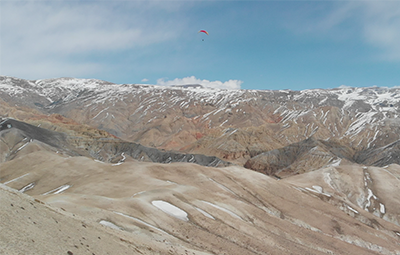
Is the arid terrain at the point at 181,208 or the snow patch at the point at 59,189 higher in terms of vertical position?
the arid terrain at the point at 181,208

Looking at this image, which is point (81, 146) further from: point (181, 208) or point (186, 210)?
point (186, 210)

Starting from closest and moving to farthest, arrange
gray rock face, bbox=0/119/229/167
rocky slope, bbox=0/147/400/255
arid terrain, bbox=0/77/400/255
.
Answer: arid terrain, bbox=0/77/400/255
rocky slope, bbox=0/147/400/255
gray rock face, bbox=0/119/229/167

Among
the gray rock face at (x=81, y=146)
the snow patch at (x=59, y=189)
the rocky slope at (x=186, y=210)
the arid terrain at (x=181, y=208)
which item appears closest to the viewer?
the arid terrain at (x=181, y=208)

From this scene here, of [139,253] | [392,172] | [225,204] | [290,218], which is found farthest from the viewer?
[392,172]

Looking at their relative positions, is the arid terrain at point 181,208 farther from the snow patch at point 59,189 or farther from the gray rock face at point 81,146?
the gray rock face at point 81,146

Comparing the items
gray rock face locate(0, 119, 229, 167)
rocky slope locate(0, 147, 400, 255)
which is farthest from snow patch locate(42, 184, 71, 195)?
gray rock face locate(0, 119, 229, 167)

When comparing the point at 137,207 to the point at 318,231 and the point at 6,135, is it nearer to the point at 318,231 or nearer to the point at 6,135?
the point at 318,231

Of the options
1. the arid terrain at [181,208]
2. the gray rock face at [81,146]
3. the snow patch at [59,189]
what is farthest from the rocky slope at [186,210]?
the gray rock face at [81,146]

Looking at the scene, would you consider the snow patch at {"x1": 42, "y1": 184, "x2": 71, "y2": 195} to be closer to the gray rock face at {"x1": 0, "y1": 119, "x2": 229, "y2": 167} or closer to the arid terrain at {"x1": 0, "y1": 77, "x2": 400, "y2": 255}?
the arid terrain at {"x1": 0, "y1": 77, "x2": 400, "y2": 255}

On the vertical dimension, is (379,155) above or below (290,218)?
above

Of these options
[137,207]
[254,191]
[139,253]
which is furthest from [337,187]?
[139,253]

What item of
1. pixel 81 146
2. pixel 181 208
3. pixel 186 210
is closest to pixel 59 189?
pixel 181 208
